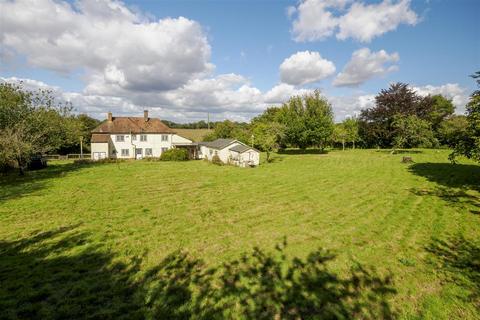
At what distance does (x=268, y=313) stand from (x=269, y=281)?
1.21 m

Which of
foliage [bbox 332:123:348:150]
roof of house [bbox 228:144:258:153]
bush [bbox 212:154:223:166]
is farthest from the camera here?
foliage [bbox 332:123:348:150]

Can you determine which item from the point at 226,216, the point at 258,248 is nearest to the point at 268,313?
the point at 258,248

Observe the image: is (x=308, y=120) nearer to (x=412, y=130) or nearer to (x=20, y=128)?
(x=412, y=130)

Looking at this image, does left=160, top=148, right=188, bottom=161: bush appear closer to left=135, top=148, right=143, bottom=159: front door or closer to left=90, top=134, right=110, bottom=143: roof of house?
left=135, top=148, right=143, bottom=159: front door

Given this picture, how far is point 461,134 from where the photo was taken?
50.5 ft

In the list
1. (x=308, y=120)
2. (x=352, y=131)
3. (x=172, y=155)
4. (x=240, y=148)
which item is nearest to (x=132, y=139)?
(x=172, y=155)

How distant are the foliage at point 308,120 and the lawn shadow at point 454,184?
71.3 feet

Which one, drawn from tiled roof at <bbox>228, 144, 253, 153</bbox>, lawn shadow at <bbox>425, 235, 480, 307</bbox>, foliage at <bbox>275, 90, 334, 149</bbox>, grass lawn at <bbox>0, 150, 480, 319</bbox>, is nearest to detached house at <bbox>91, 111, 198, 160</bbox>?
Answer: tiled roof at <bbox>228, 144, 253, 153</bbox>

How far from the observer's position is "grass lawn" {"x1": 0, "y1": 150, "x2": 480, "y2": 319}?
223 inches

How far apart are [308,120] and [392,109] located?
47.1ft

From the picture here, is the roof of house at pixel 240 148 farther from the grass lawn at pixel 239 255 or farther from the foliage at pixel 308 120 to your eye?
the grass lawn at pixel 239 255

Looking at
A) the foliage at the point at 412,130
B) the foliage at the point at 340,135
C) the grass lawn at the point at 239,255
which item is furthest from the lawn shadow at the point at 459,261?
the foliage at the point at 340,135

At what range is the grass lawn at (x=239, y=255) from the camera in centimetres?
566

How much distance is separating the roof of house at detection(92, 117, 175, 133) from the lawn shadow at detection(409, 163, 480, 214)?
128 feet
